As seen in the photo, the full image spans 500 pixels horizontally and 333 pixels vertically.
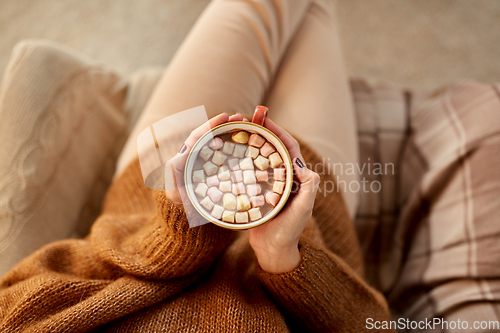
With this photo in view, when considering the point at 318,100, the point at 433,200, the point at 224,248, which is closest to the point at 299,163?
the point at 224,248

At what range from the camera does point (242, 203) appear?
0.37 m

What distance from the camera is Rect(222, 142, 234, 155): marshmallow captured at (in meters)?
0.37

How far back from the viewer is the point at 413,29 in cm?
134

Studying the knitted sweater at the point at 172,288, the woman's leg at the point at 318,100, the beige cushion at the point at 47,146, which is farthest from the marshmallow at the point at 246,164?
the beige cushion at the point at 47,146

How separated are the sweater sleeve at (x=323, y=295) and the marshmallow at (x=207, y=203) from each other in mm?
188

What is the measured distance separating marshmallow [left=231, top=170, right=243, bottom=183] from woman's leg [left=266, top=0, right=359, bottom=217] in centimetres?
31

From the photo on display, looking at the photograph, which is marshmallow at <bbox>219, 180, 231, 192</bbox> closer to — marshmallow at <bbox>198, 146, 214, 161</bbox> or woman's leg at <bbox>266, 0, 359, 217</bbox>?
marshmallow at <bbox>198, 146, 214, 161</bbox>

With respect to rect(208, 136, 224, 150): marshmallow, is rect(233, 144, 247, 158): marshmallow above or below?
below

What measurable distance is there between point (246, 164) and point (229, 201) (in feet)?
0.15

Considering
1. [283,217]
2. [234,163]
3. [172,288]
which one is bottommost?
[172,288]

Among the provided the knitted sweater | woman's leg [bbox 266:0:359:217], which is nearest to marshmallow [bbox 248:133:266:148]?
the knitted sweater

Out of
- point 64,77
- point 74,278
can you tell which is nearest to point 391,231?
point 74,278

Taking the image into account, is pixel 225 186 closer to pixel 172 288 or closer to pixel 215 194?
pixel 215 194

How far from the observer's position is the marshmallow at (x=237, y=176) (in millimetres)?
370
